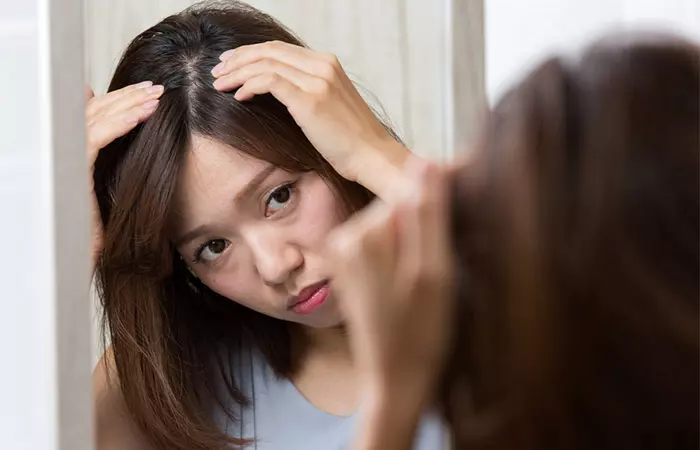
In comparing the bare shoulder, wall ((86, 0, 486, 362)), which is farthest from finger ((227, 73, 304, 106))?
the bare shoulder

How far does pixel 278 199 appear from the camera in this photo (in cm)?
78

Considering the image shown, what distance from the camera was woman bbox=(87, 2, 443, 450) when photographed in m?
0.76

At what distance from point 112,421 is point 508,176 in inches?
22.5

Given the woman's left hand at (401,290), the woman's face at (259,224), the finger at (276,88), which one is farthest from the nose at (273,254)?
the woman's left hand at (401,290)

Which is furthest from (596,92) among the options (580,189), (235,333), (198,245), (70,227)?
(235,333)

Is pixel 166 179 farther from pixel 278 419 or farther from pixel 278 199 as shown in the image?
pixel 278 419

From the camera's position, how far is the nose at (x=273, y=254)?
2.47 ft

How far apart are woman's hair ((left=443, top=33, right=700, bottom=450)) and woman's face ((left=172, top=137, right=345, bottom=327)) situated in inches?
13.7

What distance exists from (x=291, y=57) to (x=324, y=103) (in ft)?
0.16

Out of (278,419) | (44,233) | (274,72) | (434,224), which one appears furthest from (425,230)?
(278,419)

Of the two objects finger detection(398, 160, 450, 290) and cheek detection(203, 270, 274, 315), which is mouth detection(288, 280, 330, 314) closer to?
cheek detection(203, 270, 274, 315)

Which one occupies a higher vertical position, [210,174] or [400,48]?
[400,48]

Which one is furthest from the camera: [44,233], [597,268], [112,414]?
[112,414]

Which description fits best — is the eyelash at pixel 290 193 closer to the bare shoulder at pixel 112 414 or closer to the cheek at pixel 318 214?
the cheek at pixel 318 214
